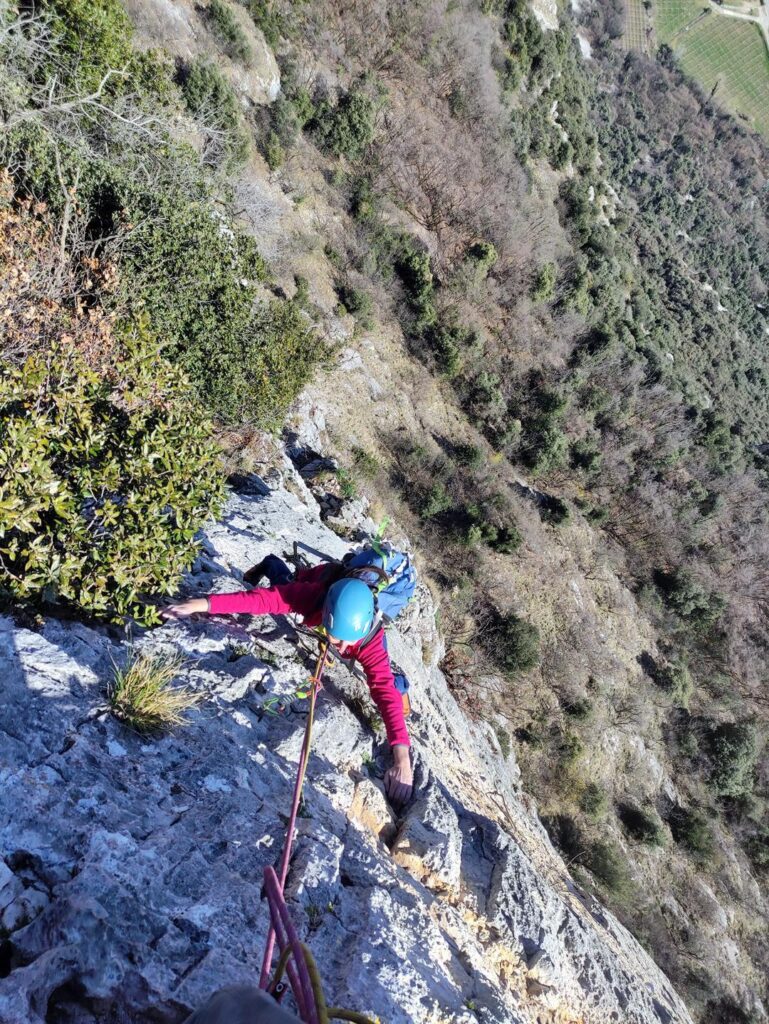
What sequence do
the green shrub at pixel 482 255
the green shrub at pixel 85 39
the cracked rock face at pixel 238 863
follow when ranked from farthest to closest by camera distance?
the green shrub at pixel 482 255
the green shrub at pixel 85 39
the cracked rock face at pixel 238 863

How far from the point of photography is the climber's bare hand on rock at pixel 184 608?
441cm

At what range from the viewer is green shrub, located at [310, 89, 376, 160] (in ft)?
58.7

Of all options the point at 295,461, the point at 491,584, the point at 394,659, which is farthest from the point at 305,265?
the point at 394,659

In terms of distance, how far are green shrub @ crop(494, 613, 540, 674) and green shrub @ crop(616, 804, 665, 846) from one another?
5.31 metres

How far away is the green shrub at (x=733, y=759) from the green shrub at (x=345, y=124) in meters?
24.1

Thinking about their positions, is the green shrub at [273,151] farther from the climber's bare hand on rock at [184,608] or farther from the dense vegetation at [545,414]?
the climber's bare hand on rock at [184,608]

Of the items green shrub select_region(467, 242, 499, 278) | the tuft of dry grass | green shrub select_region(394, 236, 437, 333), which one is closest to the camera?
the tuft of dry grass

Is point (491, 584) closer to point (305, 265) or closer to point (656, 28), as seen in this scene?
point (305, 265)

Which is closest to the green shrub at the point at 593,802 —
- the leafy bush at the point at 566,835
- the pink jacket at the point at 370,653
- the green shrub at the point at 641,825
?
Answer: the leafy bush at the point at 566,835

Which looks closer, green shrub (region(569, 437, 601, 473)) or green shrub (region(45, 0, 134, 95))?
green shrub (region(45, 0, 134, 95))

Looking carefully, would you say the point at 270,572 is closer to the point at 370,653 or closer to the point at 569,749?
the point at 370,653

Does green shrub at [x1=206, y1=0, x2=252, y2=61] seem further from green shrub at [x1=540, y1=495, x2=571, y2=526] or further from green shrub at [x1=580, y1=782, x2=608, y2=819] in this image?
green shrub at [x1=580, y1=782, x2=608, y2=819]

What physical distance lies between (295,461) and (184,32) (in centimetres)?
1275

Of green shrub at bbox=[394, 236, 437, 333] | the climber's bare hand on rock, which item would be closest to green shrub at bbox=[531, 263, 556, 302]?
green shrub at bbox=[394, 236, 437, 333]
